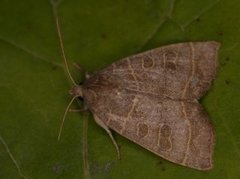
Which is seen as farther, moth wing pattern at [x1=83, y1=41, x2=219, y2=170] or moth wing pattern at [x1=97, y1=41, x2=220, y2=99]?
moth wing pattern at [x1=97, y1=41, x2=220, y2=99]

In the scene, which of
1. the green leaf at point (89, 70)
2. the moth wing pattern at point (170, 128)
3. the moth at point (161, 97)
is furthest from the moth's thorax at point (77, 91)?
the moth wing pattern at point (170, 128)

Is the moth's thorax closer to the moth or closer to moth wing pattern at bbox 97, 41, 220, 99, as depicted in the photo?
the moth

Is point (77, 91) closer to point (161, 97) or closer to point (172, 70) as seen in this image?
point (161, 97)

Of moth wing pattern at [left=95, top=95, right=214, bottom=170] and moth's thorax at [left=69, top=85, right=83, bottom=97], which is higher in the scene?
moth's thorax at [left=69, top=85, right=83, bottom=97]

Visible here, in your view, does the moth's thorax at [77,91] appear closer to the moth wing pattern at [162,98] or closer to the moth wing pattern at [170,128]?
the moth wing pattern at [162,98]

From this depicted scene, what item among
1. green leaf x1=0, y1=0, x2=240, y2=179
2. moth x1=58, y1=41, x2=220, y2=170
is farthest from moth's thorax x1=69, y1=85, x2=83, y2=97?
green leaf x1=0, y1=0, x2=240, y2=179

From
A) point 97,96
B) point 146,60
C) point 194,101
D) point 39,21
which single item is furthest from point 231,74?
point 39,21
